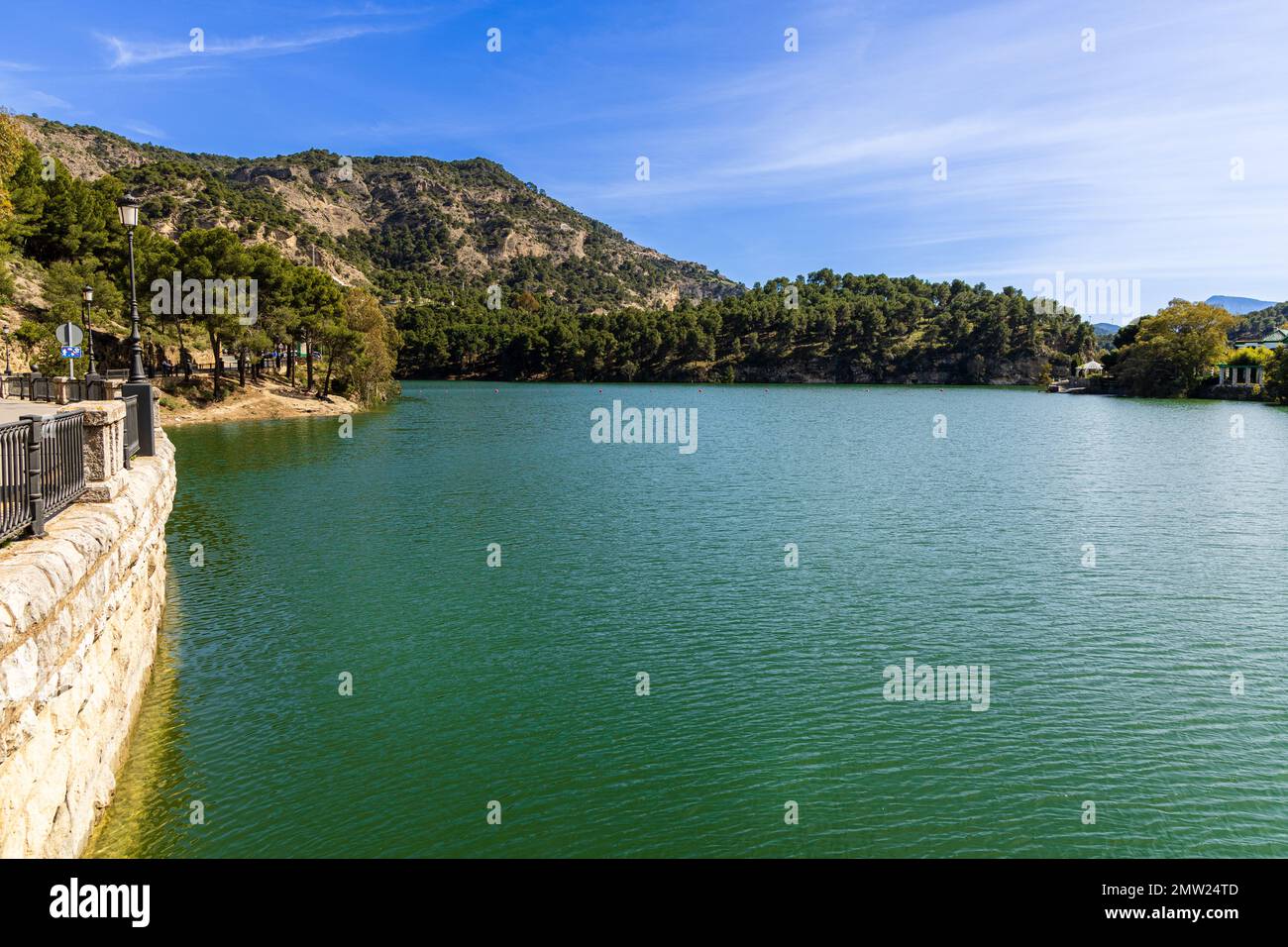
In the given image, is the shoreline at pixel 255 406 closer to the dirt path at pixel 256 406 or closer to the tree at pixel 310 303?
the dirt path at pixel 256 406

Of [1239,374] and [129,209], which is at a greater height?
[1239,374]

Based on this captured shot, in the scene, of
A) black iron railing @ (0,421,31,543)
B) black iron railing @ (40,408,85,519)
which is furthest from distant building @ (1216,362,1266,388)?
black iron railing @ (0,421,31,543)

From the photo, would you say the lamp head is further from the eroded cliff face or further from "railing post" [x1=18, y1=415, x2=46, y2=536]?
"railing post" [x1=18, y1=415, x2=46, y2=536]

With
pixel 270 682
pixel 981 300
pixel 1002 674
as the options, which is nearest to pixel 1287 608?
pixel 1002 674

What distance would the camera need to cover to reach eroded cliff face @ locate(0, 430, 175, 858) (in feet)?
23.2

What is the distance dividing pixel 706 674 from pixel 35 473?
435 inches

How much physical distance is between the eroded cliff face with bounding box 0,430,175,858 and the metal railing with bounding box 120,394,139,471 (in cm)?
214

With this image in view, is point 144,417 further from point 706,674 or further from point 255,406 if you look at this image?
point 255,406

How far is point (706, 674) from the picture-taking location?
1561 centimetres

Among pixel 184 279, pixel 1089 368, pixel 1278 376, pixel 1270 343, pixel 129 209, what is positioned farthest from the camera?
pixel 1089 368

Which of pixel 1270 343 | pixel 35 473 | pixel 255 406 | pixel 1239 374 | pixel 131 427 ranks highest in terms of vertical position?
pixel 1270 343

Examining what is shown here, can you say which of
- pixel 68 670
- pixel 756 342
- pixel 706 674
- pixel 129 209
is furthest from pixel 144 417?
pixel 756 342

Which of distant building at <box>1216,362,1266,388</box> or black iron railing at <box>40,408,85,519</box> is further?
distant building at <box>1216,362,1266,388</box>
